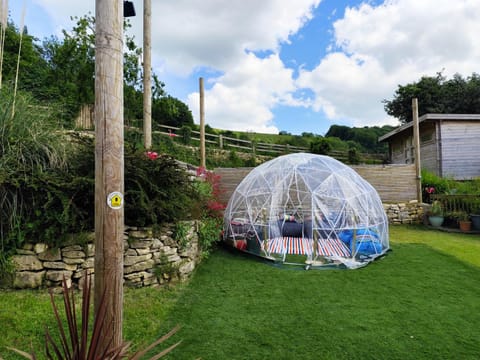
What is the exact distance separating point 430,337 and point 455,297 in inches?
56.5

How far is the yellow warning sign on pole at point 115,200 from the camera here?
158cm

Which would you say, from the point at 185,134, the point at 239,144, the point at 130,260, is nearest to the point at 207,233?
the point at 130,260

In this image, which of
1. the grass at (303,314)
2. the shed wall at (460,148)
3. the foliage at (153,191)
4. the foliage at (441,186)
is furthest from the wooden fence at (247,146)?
the grass at (303,314)

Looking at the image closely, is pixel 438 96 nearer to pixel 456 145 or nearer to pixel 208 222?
pixel 456 145

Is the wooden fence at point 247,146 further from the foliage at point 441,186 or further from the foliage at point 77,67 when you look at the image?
the foliage at point 441,186

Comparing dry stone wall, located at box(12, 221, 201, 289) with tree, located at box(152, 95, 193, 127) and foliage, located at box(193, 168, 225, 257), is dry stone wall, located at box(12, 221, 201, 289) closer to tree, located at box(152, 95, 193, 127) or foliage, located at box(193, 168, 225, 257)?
foliage, located at box(193, 168, 225, 257)

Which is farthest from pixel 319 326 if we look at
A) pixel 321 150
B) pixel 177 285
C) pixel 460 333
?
pixel 321 150

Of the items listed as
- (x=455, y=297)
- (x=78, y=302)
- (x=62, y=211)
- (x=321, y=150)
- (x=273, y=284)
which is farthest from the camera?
(x=321, y=150)

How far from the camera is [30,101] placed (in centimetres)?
374

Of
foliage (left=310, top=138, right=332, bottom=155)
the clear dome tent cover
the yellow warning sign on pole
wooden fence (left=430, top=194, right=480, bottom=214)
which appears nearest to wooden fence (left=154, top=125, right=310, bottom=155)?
foliage (left=310, top=138, right=332, bottom=155)

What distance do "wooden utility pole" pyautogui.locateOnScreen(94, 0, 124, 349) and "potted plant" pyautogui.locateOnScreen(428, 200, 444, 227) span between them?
10.5 metres

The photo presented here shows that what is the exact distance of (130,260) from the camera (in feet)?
12.1

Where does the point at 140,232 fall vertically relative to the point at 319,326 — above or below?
above

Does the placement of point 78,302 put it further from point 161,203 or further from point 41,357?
point 161,203
